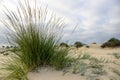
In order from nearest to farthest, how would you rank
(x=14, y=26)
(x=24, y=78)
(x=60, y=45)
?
1. (x=24, y=78)
2. (x=14, y=26)
3. (x=60, y=45)

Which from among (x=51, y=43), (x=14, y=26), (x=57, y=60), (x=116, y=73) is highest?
(x=14, y=26)

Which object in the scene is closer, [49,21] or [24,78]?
[24,78]

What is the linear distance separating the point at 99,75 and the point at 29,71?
1.26 meters

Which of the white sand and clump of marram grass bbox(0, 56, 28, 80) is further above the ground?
clump of marram grass bbox(0, 56, 28, 80)

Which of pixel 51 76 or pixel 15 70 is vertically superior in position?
pixel 15 70

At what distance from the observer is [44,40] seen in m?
5.02

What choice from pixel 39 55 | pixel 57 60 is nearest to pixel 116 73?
pixel 57 60

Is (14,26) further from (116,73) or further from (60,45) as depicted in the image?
(116,73)

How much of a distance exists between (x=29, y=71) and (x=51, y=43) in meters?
0.67

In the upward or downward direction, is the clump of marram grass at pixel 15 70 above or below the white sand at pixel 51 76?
above

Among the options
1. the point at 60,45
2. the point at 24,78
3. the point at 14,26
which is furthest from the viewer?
the point at 60,45

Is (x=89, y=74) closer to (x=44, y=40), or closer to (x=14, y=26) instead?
(x=44, y=40)

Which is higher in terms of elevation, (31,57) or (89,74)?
(31,57)

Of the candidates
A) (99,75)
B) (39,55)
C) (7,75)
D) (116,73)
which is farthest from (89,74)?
(7,75)
